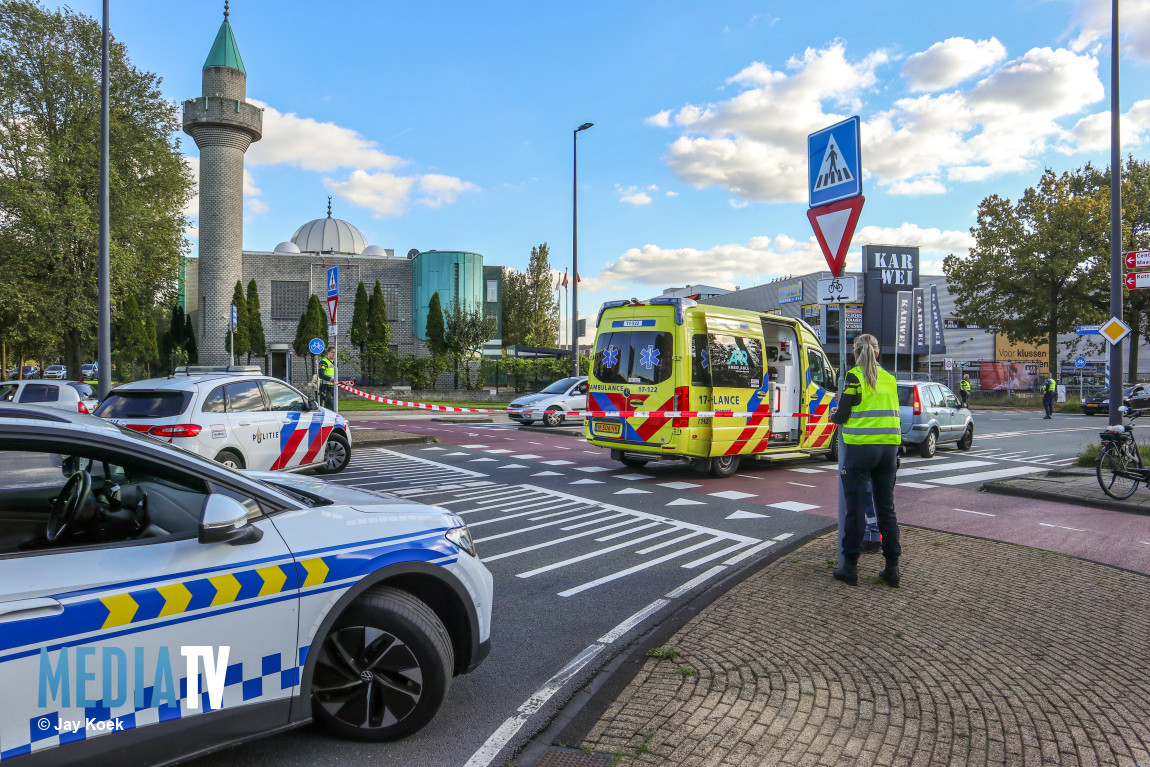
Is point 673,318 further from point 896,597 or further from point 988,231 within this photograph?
point 988,231

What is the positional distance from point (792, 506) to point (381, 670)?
23.4 ft

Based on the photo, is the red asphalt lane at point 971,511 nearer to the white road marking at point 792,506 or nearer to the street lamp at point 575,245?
the white road marking at point 792,506

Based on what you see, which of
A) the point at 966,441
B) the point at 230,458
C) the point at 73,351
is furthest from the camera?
the point at 73,351

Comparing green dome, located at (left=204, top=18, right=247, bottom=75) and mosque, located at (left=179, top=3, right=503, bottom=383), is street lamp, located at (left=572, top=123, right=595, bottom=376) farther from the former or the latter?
green dome, located at (left=204, top=18, right=247, bottom=75)

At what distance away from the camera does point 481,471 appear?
11.9 metres

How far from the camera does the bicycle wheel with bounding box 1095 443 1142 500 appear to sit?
31.3ft

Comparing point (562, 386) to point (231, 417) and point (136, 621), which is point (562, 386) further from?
point (136, 621)

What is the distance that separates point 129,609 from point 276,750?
1.05m

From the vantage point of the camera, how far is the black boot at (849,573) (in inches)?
213

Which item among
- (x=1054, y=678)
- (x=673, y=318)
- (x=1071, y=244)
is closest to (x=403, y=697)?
(x=1054, y=678)

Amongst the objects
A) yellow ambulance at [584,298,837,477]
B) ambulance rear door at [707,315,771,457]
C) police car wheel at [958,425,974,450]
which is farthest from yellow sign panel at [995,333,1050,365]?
ambulance rear door at [707,315,771,457]

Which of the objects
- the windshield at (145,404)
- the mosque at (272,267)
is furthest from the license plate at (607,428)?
the mosque at (272,267)

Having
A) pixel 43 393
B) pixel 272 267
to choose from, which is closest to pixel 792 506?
pixel 43 393

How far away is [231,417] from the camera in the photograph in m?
9.08
